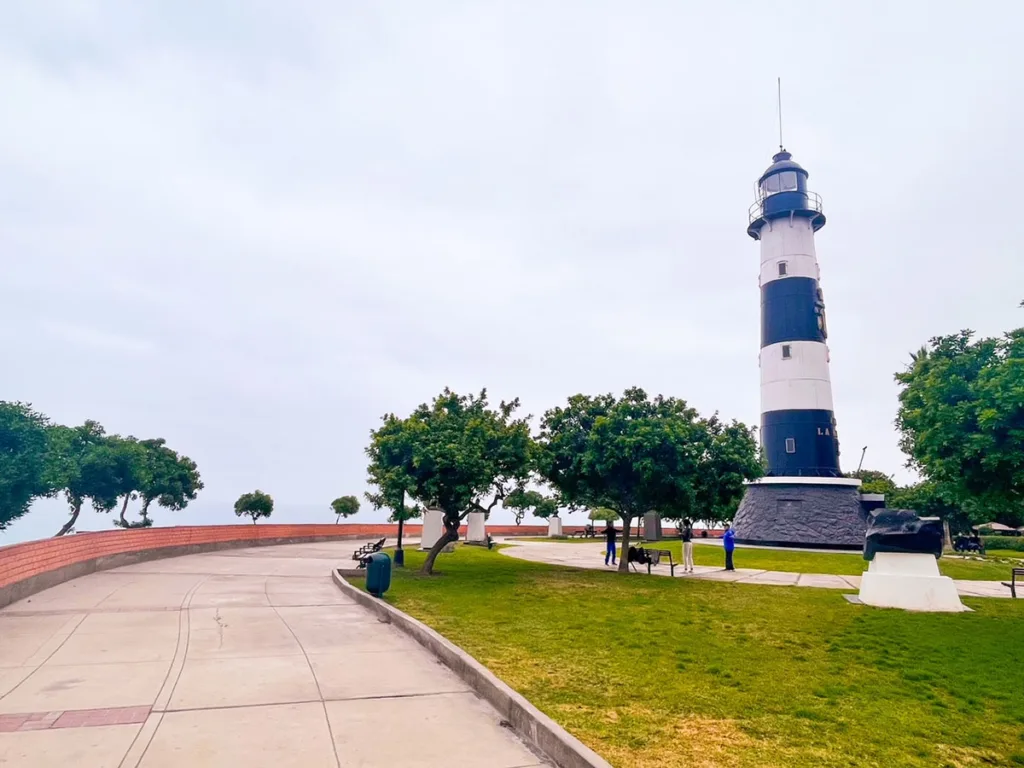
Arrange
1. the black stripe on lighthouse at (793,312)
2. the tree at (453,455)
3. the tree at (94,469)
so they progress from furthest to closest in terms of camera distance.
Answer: the tree at (94,469) → the black stripe on lighthouse at (793,312) → the tree at (453,455)

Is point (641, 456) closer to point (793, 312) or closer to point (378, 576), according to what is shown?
point (378, 576)

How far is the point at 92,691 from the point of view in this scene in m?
6.73

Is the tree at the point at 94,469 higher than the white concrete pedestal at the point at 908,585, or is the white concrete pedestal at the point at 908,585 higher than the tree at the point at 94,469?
the tree at the point at 94,469

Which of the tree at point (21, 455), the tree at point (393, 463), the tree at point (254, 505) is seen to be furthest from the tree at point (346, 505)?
the tree at point (393, 463)

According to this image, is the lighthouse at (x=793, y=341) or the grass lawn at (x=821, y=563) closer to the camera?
the grass lawn at (x=821, y=563)

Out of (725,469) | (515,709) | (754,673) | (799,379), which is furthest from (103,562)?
(799,379)

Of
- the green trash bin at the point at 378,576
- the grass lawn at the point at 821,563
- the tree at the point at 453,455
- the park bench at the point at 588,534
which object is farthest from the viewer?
the park bench at the point at 588,534

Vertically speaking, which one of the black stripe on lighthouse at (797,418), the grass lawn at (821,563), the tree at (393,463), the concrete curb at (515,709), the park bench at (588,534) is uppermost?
the black stripe on lighthouse at (797,418)

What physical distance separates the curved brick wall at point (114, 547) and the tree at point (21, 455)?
1326 cm

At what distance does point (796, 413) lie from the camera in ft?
116

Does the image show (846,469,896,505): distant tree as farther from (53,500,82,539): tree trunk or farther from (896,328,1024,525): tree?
(53,500,82,539): tree trunk

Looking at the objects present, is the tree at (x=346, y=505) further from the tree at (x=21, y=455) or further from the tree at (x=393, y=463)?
the tree at (x=393, y=463)

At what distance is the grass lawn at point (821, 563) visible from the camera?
23.1m

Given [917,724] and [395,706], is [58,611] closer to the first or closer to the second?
[395,706]
